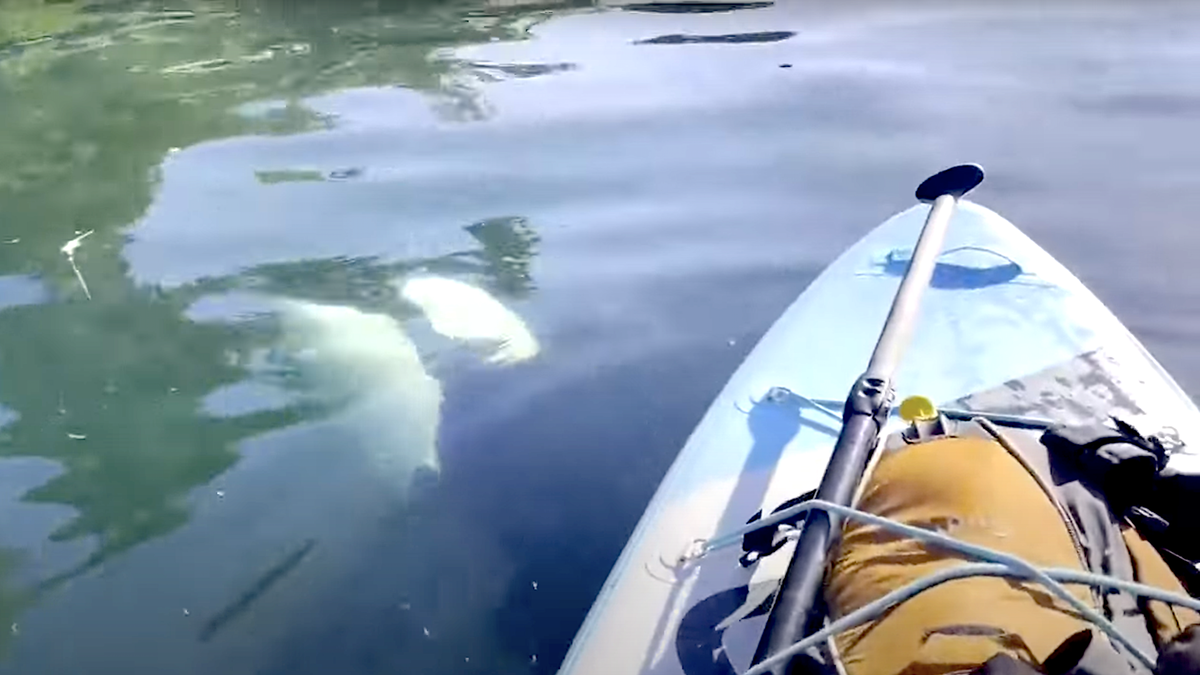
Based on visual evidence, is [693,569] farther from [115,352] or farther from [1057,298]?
[115,352]

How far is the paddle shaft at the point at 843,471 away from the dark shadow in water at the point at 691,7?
7.91 m

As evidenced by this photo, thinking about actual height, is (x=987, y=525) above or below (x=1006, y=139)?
above

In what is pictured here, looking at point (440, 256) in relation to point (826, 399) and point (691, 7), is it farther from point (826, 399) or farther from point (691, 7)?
point (691, 7)

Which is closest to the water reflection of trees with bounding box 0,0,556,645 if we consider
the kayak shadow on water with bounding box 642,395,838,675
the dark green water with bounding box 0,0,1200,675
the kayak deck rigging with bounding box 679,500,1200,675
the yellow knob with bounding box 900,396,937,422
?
the dark green water with bounding box 0,0,1200,675

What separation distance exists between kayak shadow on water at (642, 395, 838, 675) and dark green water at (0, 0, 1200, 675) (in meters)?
0.78

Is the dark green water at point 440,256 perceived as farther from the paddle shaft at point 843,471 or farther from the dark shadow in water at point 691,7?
the paddle shaft at point 843,471

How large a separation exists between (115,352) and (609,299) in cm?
204

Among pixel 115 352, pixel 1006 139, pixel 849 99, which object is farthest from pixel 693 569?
pixel 849 99

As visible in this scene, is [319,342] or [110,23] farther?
[110,23]

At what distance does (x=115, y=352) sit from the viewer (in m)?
4.69

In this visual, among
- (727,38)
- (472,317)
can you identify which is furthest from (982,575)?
(727,38)

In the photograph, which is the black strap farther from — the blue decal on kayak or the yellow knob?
the blue decal on kayak

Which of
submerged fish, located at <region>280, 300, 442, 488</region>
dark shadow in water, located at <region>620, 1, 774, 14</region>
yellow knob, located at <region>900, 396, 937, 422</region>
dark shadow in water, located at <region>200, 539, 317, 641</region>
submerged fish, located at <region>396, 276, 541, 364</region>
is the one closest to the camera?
yellow knob, located at <region>900, 396, 937, 422</region>

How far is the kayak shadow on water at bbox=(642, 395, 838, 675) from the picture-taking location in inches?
83.8
